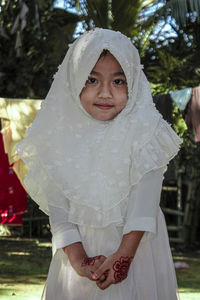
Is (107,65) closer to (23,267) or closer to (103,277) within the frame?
(103,277)

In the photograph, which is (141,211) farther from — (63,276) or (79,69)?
(79,69)

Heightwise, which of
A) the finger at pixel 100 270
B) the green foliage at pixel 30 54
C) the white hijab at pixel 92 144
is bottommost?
the finger at pixel 100 270

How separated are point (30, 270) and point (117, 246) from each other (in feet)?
14.0

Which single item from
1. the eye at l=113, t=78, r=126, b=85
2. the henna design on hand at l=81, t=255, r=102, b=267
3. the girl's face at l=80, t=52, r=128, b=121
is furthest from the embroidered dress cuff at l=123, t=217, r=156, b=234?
the eye at l=113, t=78, r=126, b=85

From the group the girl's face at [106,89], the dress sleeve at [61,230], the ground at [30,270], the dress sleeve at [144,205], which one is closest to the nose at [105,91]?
the girl's face at [106,89]

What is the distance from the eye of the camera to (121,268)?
1777 millimetres

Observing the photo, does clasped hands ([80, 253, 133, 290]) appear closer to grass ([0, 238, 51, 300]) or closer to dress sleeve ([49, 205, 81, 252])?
dress sleeve ([49, 205, 81, 252])

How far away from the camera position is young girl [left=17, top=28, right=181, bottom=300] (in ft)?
6.16

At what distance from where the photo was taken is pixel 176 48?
721cm

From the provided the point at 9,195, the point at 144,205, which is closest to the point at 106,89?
the point at 144,205

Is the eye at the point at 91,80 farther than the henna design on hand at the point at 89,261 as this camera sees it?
Yes

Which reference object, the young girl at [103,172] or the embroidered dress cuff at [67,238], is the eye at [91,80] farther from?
the embroidered dress cuff at [67,238]

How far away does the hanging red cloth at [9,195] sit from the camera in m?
5.73

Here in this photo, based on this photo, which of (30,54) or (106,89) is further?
(30,54)
